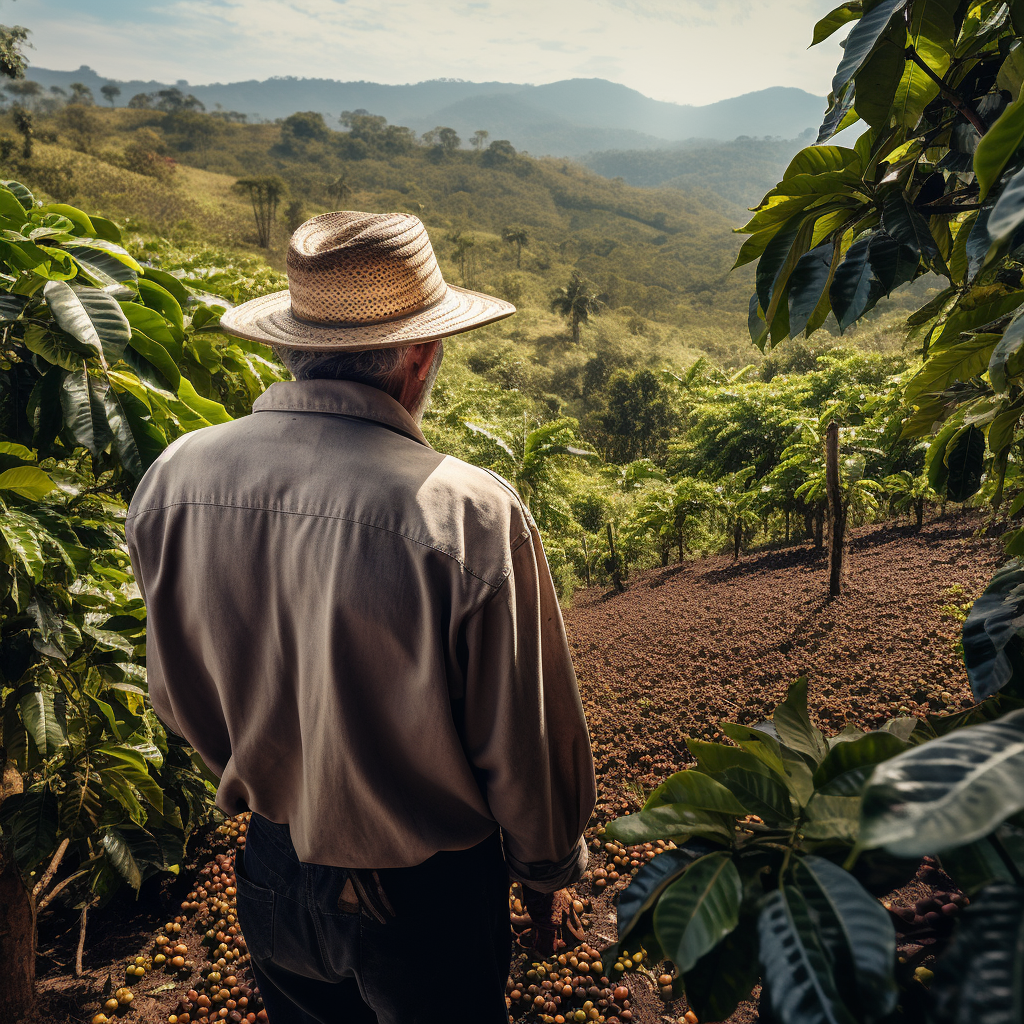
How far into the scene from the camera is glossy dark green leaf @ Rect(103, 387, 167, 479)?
50.4 inches

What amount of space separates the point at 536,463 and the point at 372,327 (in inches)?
269

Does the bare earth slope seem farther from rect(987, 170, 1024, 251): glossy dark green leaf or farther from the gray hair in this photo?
rect(987, 170, 1024, 251): glossy dark green leaf

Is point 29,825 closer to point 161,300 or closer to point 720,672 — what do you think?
point 161,300

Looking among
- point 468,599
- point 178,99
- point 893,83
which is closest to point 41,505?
point 468,599

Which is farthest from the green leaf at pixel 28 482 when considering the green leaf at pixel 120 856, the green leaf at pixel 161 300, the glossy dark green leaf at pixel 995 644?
the glossy dark green leaf at pixel 995 644

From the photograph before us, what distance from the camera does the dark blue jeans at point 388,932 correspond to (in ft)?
3.50

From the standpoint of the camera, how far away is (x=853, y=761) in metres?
0.53

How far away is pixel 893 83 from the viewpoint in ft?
2.38

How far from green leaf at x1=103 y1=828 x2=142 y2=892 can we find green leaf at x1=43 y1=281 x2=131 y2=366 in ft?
4.68

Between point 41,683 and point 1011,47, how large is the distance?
2.23 meters

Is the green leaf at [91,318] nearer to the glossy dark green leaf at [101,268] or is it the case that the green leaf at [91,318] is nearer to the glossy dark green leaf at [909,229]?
the glossy dark green leaf at [101,268]

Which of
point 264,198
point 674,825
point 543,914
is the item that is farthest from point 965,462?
point 264,198

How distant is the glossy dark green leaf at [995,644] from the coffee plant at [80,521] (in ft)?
4.59

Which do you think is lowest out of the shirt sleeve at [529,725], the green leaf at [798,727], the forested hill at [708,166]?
the shirt sleeve at [529,725]
